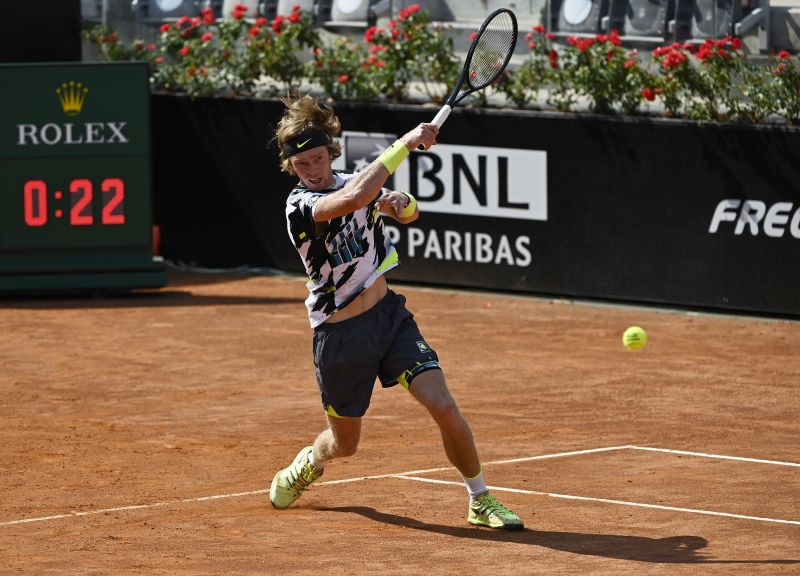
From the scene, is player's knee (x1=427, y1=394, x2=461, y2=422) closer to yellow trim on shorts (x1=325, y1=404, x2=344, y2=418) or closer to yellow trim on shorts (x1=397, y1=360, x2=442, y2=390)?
yellow trim on shorts (x1=397, y1=360, x2=442, y2=390)

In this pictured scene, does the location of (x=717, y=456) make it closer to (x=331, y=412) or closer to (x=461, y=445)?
(x=461, y=445)

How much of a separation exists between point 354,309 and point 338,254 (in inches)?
9.9

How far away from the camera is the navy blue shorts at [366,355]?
703cm

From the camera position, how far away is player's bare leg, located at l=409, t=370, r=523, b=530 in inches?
272

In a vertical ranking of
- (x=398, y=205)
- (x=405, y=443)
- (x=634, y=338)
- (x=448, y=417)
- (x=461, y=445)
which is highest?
(x=398, y=205)

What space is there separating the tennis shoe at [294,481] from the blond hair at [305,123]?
1367 mm

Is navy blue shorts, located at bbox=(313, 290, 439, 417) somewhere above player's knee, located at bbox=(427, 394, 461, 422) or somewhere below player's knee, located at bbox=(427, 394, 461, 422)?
above

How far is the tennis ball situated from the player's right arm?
222 inches

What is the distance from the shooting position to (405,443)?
9.21 metres

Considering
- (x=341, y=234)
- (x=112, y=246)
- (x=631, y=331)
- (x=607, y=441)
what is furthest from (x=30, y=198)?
(x=341, y=234)

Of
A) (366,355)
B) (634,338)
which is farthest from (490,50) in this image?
(634,338)

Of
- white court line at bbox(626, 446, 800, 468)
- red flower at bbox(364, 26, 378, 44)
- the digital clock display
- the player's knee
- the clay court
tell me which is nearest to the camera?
the clay court

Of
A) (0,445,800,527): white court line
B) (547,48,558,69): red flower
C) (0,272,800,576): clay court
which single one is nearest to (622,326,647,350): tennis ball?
(0,272,800,576): clay court

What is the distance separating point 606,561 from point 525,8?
30.7 feet
